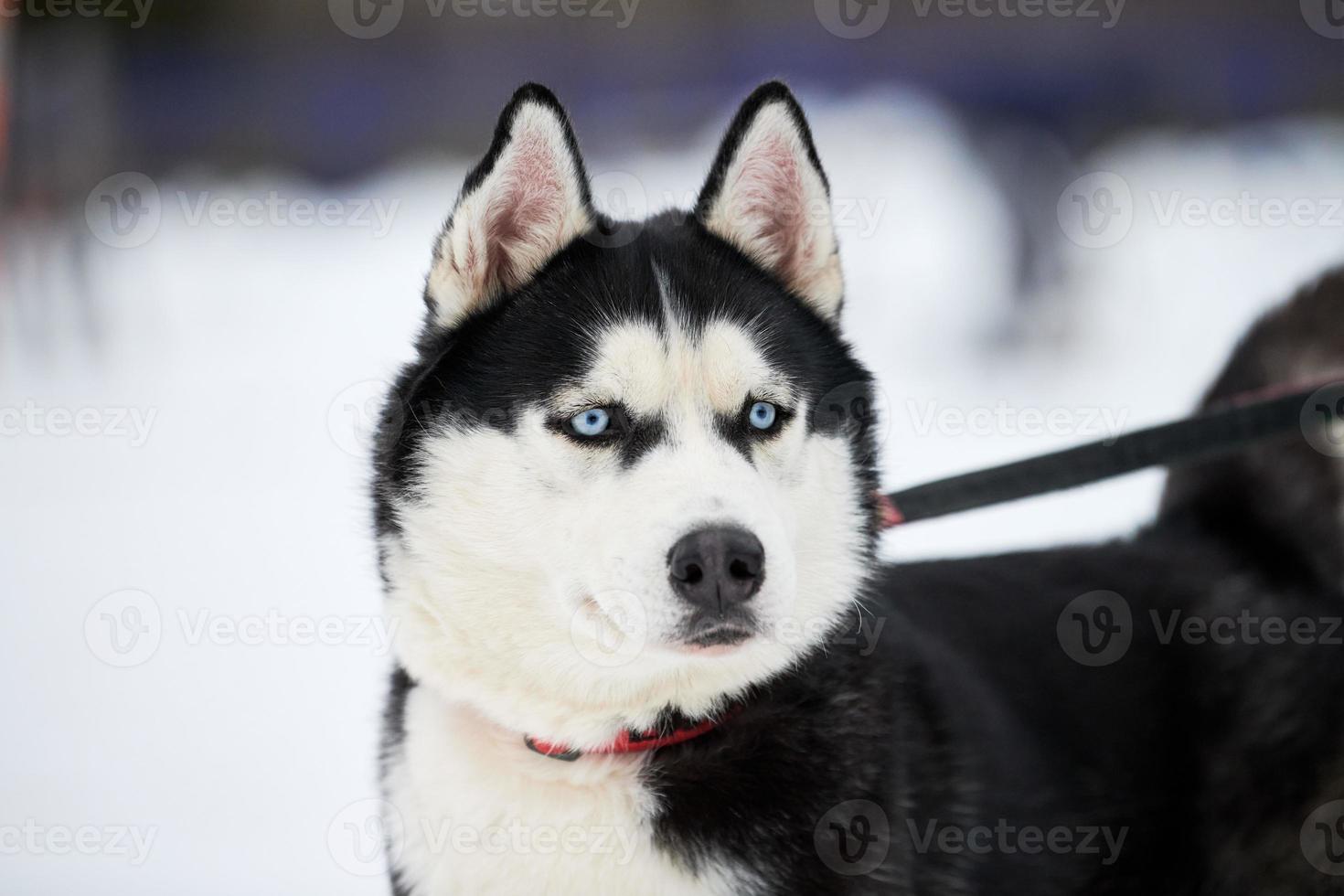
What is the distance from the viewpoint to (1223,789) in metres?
2.15

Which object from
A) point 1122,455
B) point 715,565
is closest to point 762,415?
point 715,565

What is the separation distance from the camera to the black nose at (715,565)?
162 centimetres

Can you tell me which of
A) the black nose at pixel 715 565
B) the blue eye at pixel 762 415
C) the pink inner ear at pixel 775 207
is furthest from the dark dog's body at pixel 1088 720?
the pink inner ear at pixel 775 207

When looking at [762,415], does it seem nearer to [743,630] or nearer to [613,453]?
[613,453]

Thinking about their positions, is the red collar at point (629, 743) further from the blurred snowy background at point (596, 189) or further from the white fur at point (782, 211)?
the blurred snowy background at point (596, 189)

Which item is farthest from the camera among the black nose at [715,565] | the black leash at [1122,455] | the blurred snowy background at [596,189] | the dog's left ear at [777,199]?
the blurred snowy background at [596,189]

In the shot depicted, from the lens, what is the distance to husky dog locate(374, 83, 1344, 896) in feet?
5.65

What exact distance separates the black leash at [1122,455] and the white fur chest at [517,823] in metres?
0.71

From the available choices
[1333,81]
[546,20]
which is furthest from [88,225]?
[1333,81]

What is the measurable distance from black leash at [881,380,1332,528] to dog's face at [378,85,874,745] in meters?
0.32

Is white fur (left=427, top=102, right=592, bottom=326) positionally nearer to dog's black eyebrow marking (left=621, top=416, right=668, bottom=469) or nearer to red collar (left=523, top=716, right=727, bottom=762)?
dog's black eyebrow marking (left=621, top=416, right=668, bottom=469)

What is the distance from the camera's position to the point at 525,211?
79.0 inches

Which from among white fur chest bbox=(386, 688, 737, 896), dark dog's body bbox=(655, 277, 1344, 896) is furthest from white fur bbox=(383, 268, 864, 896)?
dark dog's body bbox=(655, 277, 1344, 896)

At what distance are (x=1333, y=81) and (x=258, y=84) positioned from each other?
26.3ft
